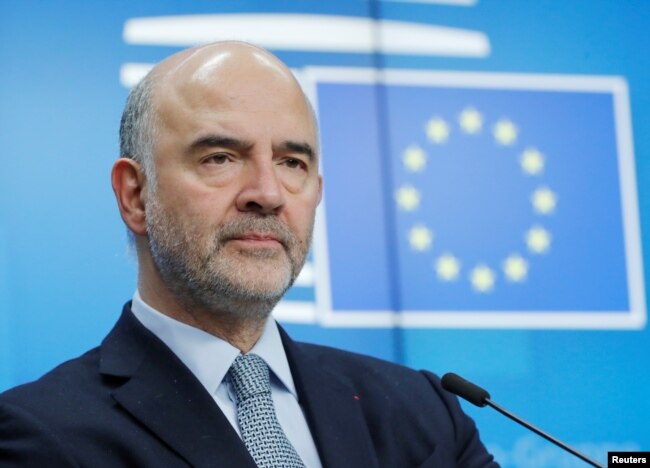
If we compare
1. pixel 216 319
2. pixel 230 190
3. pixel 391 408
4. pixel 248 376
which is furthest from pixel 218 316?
pixel 391 408

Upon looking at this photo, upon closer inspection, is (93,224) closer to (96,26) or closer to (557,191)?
(96,26)

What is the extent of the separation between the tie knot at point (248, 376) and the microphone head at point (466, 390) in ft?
1.00

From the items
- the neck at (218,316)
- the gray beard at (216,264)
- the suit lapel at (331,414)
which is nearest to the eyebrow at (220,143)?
the gray beard at (216,264)

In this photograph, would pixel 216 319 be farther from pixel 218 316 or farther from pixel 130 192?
pixel 130 192

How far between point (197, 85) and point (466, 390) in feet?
2.25

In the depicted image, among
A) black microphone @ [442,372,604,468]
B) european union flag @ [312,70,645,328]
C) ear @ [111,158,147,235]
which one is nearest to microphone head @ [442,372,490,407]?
black microphone @ [442,372,604,468]

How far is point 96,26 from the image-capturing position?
280cm

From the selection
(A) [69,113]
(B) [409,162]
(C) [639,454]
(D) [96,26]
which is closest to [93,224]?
(A) [69,113]

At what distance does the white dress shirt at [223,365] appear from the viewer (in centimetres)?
181

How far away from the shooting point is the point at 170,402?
1743mm

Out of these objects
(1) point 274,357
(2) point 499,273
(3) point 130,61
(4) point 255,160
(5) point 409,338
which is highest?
(3) point 130,61

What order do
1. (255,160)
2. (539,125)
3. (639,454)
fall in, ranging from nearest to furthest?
(639,454) < (255,160) < (539,125)

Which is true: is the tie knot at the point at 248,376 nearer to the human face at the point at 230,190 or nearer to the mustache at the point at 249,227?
the human face at the point at 230,190

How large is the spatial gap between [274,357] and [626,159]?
5.32 ft
